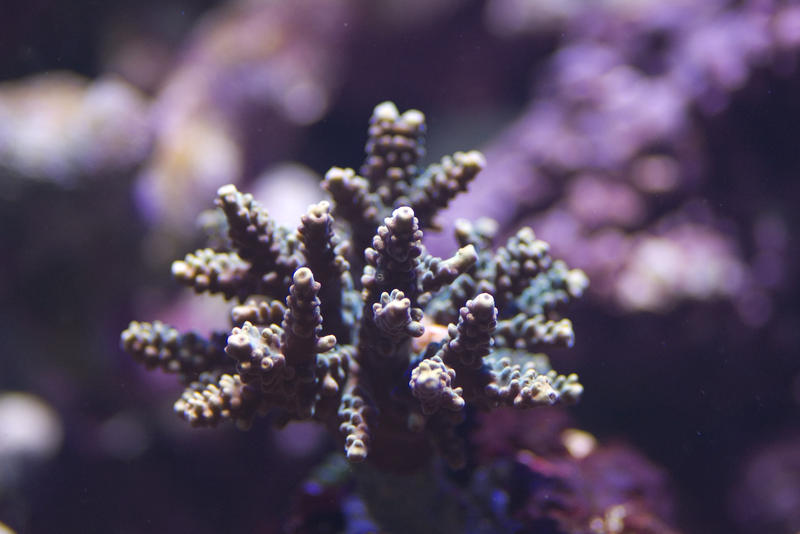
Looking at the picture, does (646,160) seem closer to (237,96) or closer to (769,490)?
(769,490)

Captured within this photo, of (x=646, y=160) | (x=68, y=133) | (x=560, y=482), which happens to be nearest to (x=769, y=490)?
(x=646, y=160)

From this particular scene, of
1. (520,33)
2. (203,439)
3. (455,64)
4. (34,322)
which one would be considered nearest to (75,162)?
(34,322)

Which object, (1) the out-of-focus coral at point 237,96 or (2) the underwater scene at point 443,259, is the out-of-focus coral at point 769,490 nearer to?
(2) the underwater scene at point 443,259

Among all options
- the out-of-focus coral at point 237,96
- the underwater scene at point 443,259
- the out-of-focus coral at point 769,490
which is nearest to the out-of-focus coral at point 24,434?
the underwater scene at point 443,259

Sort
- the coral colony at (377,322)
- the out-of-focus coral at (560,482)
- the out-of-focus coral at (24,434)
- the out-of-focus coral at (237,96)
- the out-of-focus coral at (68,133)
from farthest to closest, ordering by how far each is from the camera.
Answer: the out-of-focus coral at (237,96) < the out-of-focus coral at (24,434) < the out-of-focus coral at (68,133) < the out-of-focus coral at (560,482) < the coral colony at (377,322)

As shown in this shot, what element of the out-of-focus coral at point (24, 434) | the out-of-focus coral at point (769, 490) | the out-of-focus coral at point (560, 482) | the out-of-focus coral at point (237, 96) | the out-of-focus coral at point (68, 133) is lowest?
the out-of-focus coral at point (560, 482)

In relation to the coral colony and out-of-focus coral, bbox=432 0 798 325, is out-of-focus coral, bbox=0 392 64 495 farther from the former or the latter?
out-of-focus coral, bbox=432 0 798 325

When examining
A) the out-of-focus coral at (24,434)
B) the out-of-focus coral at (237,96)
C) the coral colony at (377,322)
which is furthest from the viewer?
the out-of-focus coral at (237,96)

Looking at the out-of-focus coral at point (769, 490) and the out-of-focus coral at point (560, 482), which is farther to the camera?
the out-of-focus coral at point (769, 490)
